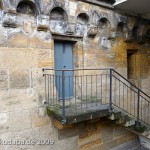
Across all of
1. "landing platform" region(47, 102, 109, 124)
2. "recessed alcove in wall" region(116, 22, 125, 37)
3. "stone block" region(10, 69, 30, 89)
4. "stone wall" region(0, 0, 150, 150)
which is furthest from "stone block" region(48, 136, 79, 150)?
"recessed alcove in wall" region(116, 22, 125, 37)

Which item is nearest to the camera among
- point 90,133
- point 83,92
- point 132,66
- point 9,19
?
point 9,19

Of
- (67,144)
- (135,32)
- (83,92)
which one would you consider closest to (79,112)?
(83,92)

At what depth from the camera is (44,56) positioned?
372 centimetres

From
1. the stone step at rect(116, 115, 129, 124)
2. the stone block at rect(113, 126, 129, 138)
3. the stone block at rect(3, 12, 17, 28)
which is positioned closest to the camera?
the stone block at rect(3, 12, 17, 28)

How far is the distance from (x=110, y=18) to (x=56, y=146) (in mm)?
3383

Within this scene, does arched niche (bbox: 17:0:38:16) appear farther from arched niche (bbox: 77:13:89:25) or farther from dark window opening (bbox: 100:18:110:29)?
dark window opening (bbox: 100:18:110:29)

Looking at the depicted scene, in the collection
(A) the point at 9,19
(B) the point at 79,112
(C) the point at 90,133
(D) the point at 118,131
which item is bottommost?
(D) the point at 118,131

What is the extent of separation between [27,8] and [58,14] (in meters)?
0.71

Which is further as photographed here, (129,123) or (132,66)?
(132,66)

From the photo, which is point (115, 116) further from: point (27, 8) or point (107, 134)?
point (27, 8)

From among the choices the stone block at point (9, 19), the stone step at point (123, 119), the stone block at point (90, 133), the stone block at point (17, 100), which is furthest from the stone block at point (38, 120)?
the stone block at point (9, 19)

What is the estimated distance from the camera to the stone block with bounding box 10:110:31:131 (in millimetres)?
3393

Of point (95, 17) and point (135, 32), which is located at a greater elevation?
point (95, 17)

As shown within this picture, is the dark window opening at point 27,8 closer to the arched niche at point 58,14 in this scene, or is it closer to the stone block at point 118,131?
the arched niche at point 58,14
